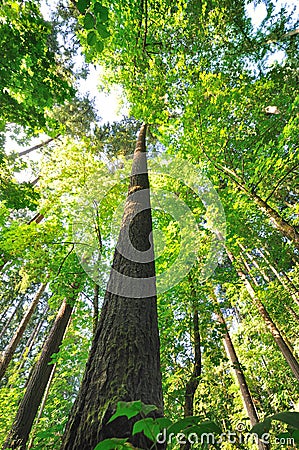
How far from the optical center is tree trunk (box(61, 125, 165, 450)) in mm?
1247

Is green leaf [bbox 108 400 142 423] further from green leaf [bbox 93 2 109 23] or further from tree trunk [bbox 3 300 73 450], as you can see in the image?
tree trunk [bbox 3 300 73 450]

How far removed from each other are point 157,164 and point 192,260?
4526mm

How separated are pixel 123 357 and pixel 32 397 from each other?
535cm

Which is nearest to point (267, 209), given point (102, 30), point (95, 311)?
point (95, 311)

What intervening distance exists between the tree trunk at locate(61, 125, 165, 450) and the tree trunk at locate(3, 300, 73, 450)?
294 centimetres

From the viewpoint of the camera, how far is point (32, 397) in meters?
5.41

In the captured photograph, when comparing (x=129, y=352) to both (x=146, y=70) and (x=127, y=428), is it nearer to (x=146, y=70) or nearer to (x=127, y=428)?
(x=127, y=428)

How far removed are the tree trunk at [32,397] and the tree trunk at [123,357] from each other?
9.64 ft

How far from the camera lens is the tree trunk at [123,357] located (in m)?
1.25

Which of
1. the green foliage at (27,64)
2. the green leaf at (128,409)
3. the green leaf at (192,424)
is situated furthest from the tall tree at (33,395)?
the green leaf at (192,424)

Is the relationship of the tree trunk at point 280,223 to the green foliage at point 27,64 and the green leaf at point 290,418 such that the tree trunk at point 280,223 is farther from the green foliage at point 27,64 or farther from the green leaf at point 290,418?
the green leaf at point 290,418

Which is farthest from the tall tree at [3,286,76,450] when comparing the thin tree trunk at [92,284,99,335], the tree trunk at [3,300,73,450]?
the thin tree trunk at [92,284,99,335]

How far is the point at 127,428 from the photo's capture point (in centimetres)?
120

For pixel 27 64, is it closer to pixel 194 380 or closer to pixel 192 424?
pixel 192 424
